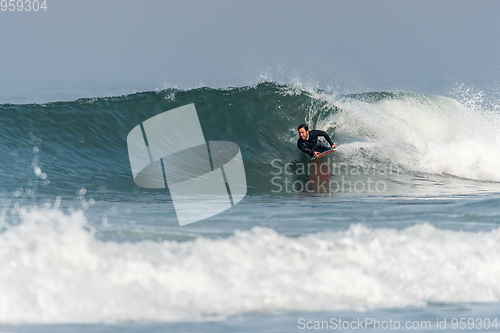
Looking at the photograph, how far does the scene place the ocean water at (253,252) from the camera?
3.00 m

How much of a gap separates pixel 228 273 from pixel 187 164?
6.32 metres

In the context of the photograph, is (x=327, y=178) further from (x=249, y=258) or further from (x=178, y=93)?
(x=178, y=93)

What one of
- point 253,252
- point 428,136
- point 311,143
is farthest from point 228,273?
point 428,136

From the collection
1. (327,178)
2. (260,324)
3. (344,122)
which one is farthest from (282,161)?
(260,324)

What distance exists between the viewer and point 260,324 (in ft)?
9.44

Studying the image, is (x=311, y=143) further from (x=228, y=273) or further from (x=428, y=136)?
(x=228, y=273)

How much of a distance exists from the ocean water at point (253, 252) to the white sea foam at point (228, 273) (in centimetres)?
1

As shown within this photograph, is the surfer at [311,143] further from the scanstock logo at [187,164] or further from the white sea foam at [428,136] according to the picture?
the scanstock logo at [187,164]

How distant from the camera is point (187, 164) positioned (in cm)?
961

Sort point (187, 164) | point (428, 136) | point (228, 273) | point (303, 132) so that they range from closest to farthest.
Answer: point (228, 273) < point (303, 132) < point (187, 164) < point (428, 136)

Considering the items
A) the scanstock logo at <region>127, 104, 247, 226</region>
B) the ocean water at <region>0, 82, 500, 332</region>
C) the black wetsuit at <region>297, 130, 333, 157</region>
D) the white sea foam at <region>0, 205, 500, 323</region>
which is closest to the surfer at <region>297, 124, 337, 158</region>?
the black wetsuit at <region>297, 130, 333, 157</region>

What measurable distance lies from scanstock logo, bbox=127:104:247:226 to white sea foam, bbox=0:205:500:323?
1.43m

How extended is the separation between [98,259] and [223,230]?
141 cm

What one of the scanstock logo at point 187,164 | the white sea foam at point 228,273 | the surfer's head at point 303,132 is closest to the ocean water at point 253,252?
the white sea foam at point 228,273
